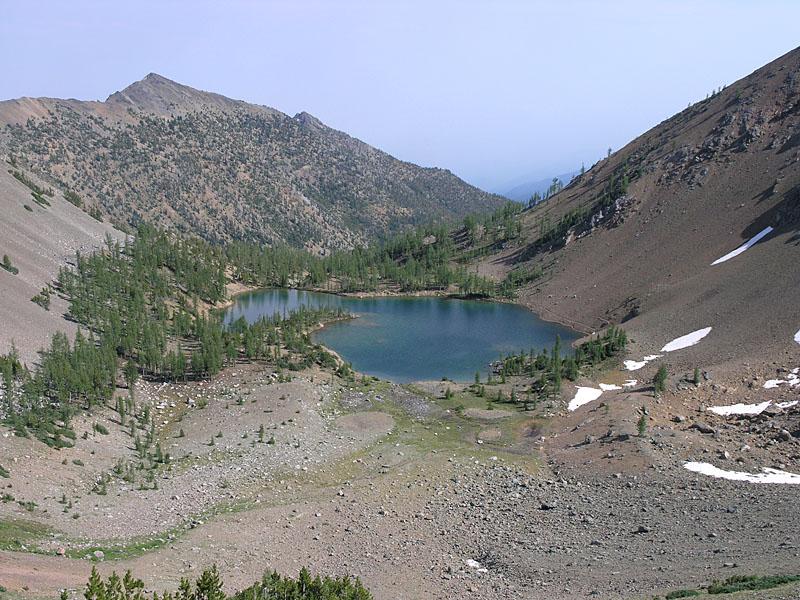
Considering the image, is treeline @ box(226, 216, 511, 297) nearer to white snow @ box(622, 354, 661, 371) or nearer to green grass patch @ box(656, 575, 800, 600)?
white snow @ box(622, 354, 661, 371)

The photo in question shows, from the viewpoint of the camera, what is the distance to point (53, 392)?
4375cm

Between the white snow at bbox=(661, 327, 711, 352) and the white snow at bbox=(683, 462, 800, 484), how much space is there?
27567 millimetres

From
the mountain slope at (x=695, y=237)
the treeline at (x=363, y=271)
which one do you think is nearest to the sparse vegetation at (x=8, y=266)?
the treeline at (x=363, y=271)

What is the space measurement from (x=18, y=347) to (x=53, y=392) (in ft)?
31.5

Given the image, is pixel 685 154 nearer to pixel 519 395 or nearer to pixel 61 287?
pixel 519 395

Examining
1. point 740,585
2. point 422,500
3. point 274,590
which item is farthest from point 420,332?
point 740,585

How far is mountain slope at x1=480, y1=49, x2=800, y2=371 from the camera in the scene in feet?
203

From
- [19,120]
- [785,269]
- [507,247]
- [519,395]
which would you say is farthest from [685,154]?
[19,120]

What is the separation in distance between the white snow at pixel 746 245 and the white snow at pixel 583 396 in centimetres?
3593

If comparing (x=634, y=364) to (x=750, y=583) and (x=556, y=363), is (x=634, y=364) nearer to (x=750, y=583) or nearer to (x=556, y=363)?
(x=556, y=363)

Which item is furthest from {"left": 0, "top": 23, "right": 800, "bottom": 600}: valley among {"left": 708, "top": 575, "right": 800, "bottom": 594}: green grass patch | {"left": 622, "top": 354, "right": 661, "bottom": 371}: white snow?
{"left": 622, "top": 354, "right": 661, "bottom": 371}: white snow

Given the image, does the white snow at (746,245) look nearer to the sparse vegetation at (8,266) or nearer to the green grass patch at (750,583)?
the green grass patch at (750,583)

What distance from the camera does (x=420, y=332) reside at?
8575 cm

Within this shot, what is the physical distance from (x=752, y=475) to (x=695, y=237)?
2492 inches
